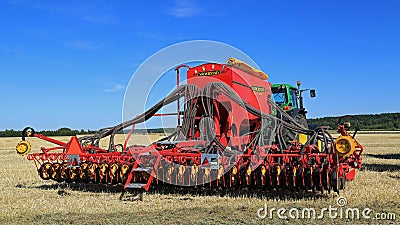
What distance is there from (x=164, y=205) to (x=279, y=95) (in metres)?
5.25

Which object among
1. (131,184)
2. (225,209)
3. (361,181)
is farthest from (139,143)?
(361,181)

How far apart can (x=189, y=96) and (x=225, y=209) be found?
111 inches

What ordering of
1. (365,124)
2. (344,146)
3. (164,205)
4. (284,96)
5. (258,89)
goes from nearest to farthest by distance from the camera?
(344,146), (164,205), (258,89), (284,96), (365,124)

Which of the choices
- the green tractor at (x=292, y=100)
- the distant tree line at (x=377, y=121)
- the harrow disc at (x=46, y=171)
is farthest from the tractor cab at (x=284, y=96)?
the distant tree line at (x=377, y=121)

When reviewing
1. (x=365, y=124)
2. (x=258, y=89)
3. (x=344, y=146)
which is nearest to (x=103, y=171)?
(x=258, y=89)

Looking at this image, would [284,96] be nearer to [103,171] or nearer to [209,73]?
[209,73]

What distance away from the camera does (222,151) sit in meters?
8.00

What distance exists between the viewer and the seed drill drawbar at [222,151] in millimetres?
7434

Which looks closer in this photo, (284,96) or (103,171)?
(103,171)

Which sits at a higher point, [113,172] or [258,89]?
[258,89]

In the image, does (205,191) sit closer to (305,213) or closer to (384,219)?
(305,213)

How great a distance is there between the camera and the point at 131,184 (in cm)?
791

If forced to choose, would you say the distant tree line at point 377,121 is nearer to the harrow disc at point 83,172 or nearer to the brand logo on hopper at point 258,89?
the brand logo on hopper at point 258,89

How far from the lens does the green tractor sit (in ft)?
34.9
